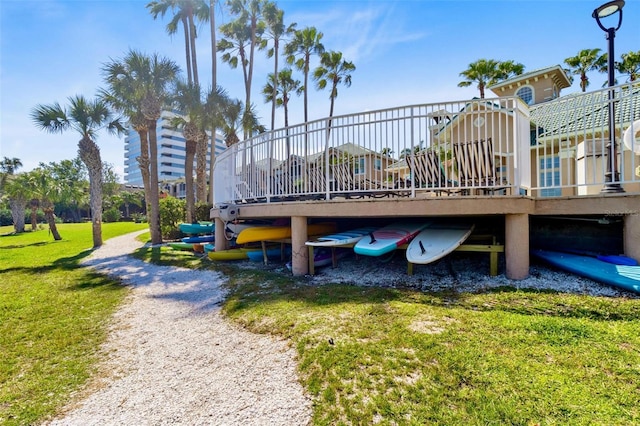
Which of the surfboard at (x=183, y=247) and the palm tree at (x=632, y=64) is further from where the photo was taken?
the palm tree at (x=632, y=64)

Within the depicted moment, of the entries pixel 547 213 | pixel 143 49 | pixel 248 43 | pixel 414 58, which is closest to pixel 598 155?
pixel 547 213

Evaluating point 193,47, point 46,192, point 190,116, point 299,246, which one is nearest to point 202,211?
point 190,116

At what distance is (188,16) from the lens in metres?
17.1

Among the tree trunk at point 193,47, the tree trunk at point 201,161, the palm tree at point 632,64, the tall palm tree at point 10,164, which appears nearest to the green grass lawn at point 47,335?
the tree trunk at point 201,161

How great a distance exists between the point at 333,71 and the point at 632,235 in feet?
82.4

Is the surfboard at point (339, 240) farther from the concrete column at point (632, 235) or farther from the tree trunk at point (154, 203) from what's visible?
the tree trunk at point (154, 203)

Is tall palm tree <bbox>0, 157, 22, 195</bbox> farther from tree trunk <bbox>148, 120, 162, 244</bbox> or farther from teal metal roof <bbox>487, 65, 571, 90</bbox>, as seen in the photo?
teal metal roof <bbox>487, 65, 571, 90</bbox>

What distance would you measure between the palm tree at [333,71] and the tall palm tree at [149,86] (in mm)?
13709

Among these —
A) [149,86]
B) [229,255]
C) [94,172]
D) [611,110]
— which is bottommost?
[229,255]

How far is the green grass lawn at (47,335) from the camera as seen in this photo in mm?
2686

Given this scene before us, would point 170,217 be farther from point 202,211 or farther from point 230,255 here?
point 230,255

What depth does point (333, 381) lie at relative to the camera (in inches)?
96.5

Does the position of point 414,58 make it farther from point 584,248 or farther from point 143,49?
point 143,49

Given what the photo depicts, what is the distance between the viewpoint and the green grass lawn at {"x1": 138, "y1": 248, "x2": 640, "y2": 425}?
2002mm
